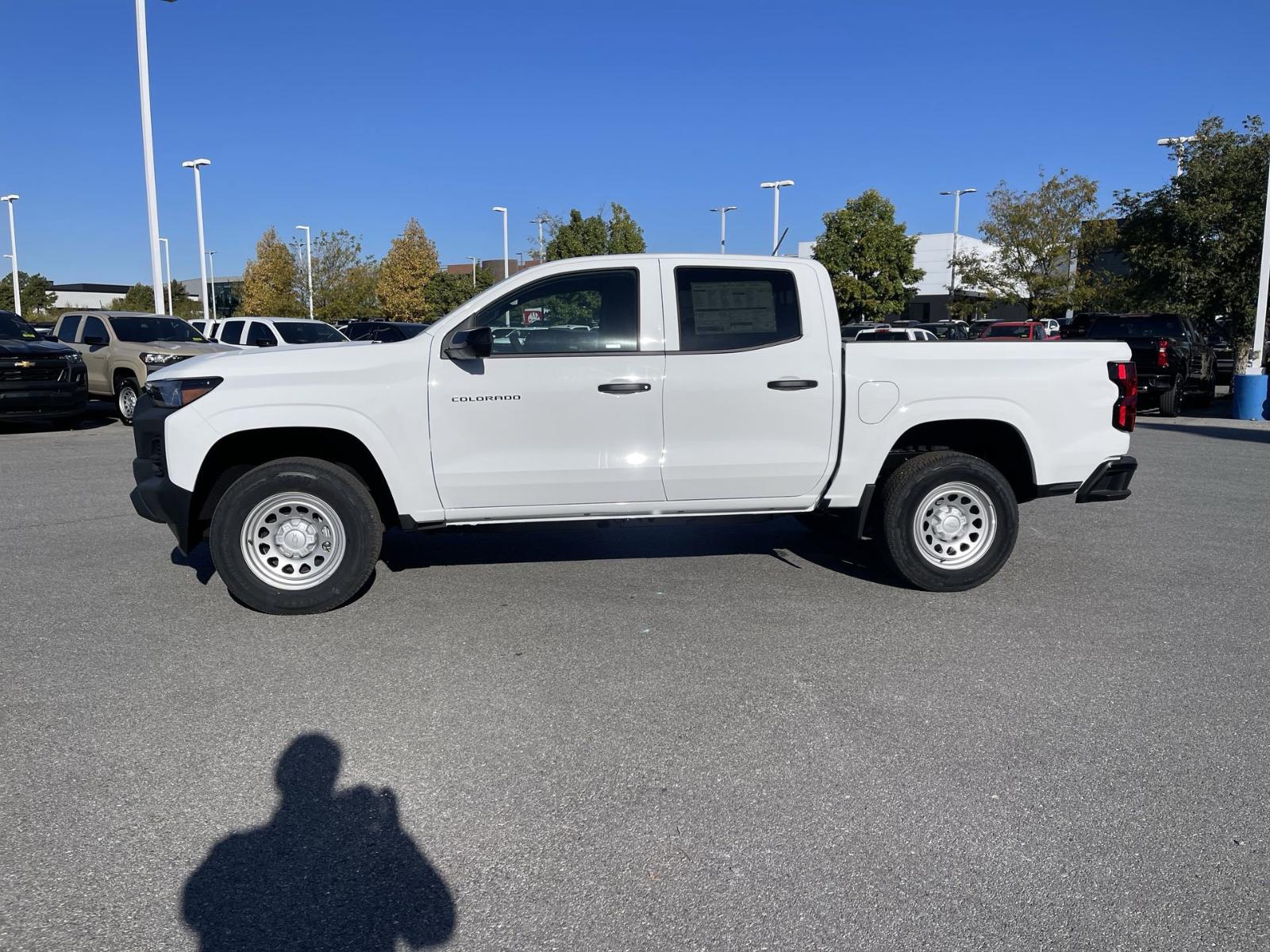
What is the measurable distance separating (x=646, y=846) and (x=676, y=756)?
2.20 ft

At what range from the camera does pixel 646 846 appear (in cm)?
325

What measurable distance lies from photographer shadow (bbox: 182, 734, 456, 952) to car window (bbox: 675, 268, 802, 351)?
331 cm

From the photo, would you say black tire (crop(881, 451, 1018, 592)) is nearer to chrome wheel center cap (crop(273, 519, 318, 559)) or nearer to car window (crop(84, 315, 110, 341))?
chrome wheel center cap (crop(273, 519, 318, 559))

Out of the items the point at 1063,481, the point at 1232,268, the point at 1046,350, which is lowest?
the point at 1063,481

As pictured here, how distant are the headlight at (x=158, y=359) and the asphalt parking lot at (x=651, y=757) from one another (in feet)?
31.6

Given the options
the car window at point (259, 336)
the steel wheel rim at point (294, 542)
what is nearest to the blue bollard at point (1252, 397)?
the car window at point (259, 336)

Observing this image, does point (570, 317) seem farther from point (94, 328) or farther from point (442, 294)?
point (442, 294)

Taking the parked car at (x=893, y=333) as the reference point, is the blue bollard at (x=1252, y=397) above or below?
below

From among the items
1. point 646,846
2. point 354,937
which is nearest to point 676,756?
point 646,846

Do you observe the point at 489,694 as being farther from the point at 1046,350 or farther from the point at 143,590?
the point at 1046,350

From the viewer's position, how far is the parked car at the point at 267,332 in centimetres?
1800

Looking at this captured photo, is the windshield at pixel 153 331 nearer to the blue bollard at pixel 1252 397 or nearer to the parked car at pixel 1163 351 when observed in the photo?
the parked car at pixel 1163 351

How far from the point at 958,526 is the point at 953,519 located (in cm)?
6

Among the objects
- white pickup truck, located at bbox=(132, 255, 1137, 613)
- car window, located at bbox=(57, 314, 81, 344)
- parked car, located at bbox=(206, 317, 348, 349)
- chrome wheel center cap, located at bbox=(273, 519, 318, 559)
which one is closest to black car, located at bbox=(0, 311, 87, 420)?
car window, located at bbox=(57, 314, 81, 344)
